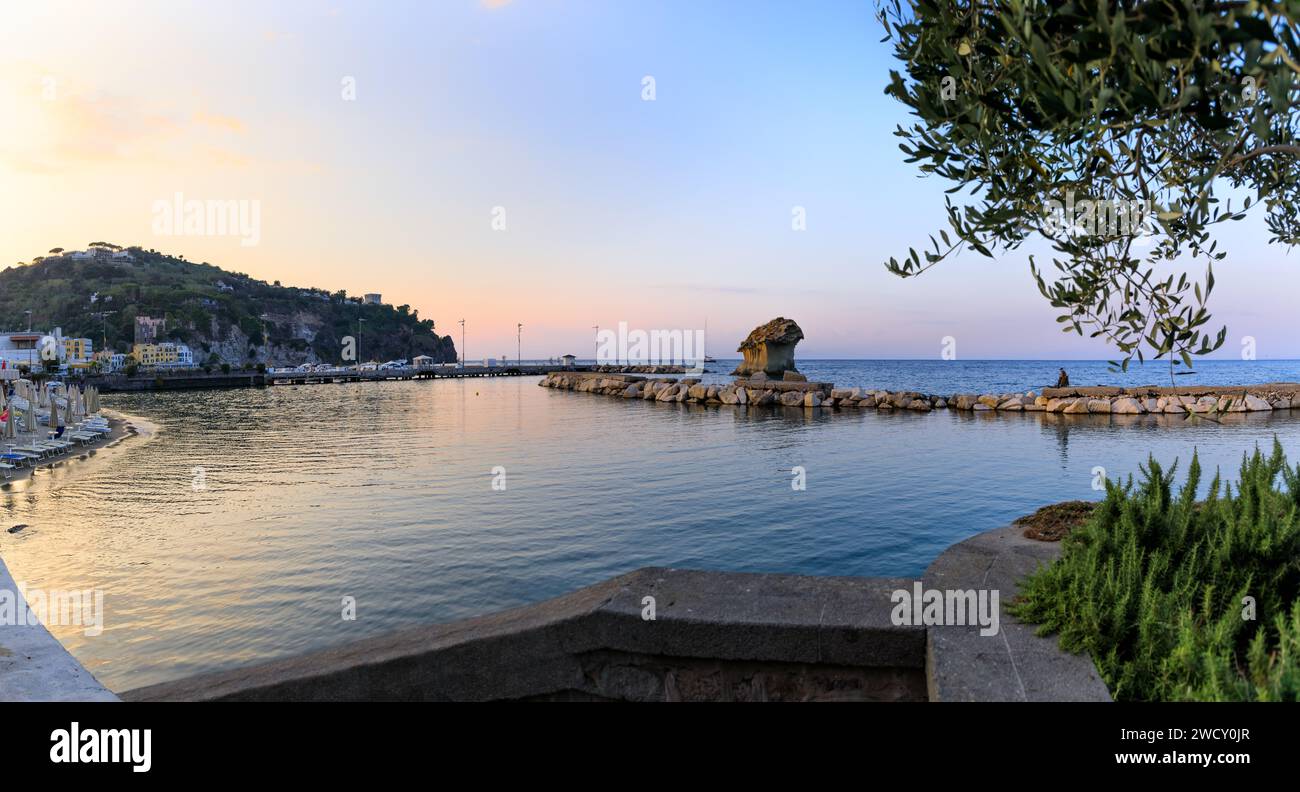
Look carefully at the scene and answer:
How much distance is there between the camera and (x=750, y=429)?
30.5 m

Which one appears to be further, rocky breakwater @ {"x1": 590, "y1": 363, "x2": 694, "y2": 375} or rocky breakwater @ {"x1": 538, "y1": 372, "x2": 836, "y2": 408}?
rocky breakwater @ {"x1": 590, "y1": 363, "x2": 694, "y2": 375}

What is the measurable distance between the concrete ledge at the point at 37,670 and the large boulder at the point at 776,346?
195 feet

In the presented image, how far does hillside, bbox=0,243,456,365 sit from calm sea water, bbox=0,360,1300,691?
14161 centimetres

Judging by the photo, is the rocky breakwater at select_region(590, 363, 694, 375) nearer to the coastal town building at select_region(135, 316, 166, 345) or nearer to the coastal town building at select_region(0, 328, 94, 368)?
the coastal town building at select_region(0, 328, 94, 368)

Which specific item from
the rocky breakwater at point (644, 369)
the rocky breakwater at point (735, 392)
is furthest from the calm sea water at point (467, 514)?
the rocky breakwater at point (644, 369)

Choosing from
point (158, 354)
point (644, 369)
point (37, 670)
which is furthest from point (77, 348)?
point (37, 670)

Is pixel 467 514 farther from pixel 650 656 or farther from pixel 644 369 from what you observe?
pixel 644 369

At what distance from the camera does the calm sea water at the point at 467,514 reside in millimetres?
9016

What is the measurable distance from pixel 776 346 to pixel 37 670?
203 ft

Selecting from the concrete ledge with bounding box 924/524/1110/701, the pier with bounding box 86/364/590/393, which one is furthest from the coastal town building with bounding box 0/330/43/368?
the concrete ledge with bounding box 924/524/1110/701

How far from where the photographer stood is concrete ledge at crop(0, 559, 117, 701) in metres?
4.91
